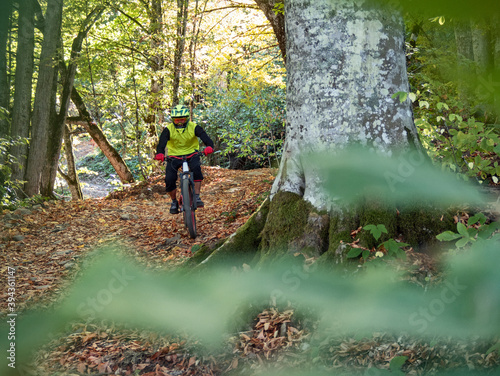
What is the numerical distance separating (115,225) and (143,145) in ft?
20.9

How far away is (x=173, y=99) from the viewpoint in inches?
536

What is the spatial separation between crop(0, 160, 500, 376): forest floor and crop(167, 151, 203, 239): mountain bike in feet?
0.81

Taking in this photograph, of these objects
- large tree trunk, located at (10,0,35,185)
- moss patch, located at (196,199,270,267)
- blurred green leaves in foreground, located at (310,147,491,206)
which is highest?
large tree trunk, located at (10,0,35,185)

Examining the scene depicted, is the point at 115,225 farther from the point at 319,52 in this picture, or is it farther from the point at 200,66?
the point at 200,66

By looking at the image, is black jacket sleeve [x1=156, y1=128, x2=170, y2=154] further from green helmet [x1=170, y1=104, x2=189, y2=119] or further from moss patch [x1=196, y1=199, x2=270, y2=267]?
moss patch [x1=196, y1=199, x2=270, y2=267]

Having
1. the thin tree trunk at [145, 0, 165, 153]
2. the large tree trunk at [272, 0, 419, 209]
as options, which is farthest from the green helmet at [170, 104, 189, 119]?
the thin tree trunk at [145, 0, 165, 153]

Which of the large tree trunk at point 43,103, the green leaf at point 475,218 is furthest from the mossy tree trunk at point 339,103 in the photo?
the large tree trunk at point 43,103

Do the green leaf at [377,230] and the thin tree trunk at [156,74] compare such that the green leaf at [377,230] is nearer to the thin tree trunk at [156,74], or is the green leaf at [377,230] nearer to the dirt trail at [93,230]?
the dirt trail at [93,230]

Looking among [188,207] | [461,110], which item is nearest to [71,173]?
[188,207]

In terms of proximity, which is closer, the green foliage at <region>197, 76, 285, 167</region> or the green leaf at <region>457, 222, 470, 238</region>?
the green leaf at <region>457, 222, 470, 238</region>

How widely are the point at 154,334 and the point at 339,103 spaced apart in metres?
2.94

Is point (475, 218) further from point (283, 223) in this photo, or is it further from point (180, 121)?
point (180, 121)

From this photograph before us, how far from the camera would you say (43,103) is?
10.6 metres

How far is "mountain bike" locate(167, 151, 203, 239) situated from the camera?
6301 mm
